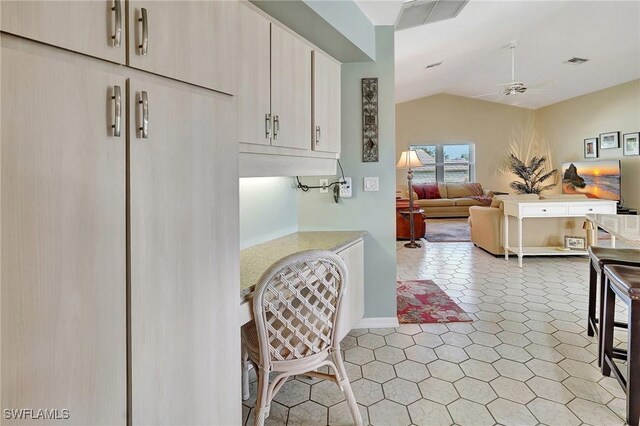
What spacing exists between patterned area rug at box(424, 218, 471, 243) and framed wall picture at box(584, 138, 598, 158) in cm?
309

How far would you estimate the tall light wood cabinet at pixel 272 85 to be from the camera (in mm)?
1734

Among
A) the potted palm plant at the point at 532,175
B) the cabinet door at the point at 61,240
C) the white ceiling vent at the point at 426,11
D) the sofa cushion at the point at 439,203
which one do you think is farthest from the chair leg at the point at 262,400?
the potted palm plant at the point at 532,175

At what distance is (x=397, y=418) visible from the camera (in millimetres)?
1792

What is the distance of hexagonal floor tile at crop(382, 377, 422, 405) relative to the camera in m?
1.95

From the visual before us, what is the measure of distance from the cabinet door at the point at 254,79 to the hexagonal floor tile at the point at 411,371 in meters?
1.56

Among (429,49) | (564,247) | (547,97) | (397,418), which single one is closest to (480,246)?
(564,247)

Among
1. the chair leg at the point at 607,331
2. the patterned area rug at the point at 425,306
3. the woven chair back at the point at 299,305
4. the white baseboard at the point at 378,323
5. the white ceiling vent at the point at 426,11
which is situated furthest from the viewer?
the white ceiling vent at the point at 426,11

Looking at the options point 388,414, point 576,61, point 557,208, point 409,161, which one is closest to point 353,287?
point 388,414

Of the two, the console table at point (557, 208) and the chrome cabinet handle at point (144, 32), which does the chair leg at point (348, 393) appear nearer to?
the chrome cabinet handle at point (144, 32)

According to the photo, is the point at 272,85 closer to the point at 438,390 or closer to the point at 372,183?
the point at 372,183

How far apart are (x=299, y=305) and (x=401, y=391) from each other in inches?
34.2

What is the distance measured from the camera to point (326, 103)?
2445 millimetres

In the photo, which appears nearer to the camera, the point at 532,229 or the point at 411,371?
the point at 411,371

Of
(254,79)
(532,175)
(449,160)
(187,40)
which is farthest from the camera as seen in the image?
(449,160)
